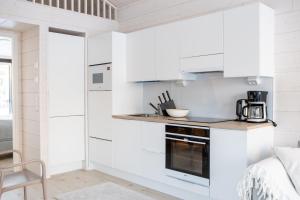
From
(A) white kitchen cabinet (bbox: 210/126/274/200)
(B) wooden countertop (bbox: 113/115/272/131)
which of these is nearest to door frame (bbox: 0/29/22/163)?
(B) wooden countertop (bbox: 113/115/272/131)

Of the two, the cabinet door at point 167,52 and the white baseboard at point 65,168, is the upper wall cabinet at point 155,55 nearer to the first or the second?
the cabinet door at point 167,52

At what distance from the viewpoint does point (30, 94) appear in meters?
3.97

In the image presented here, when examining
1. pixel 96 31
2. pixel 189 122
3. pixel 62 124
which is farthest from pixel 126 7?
pixel 189 122

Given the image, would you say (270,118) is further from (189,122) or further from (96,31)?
(96,31)

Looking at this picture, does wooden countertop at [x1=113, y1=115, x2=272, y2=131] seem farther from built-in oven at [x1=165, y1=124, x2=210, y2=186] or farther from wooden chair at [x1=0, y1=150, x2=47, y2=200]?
wooden chair at [x1=0, y1=150, x2=47, y2=200]

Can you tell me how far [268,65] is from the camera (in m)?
2.75

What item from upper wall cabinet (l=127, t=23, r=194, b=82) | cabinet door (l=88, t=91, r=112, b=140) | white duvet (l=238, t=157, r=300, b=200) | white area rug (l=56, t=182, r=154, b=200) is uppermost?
upper wall cabinet (l=127, t=23, r=194, b=82)

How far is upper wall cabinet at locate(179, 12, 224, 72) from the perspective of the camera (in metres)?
2.90

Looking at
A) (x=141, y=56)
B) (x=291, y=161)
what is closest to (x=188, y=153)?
(x=291, y=161)

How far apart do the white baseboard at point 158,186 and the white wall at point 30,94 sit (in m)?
0.97

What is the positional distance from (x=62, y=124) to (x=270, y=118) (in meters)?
2.76

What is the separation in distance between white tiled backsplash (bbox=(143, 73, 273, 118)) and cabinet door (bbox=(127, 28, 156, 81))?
33 cm

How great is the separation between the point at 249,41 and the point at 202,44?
53 cm

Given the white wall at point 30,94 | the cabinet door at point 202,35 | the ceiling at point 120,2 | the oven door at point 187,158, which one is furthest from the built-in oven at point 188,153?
the ceiling at point 120,2
